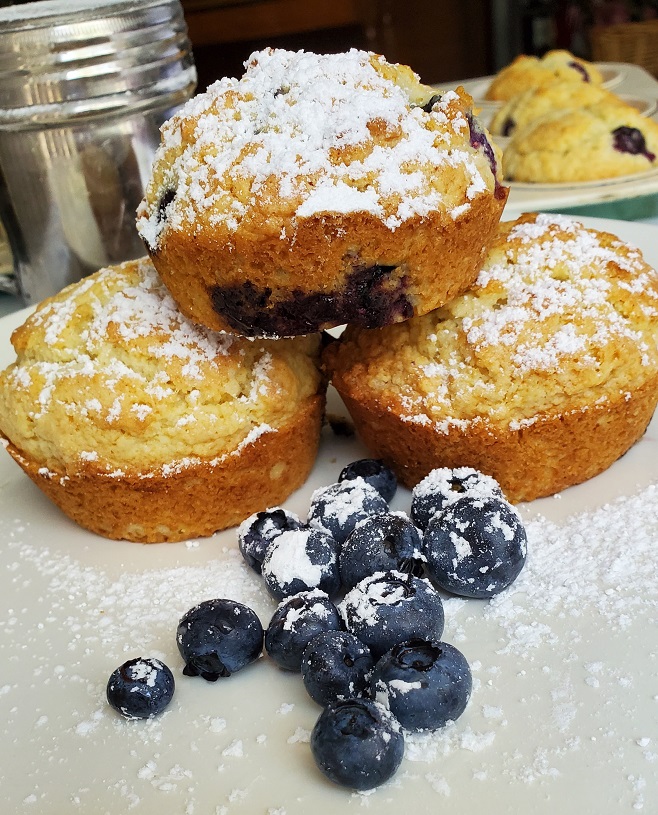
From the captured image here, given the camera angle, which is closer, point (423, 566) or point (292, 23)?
point (423, 566)

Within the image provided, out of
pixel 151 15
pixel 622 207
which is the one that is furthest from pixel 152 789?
pixel 622 207

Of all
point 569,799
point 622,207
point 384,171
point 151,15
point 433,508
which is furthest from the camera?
point 622,207

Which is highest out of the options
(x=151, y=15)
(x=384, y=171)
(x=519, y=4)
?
(x=151, y=15)

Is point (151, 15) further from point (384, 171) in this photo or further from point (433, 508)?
point (433, 508)

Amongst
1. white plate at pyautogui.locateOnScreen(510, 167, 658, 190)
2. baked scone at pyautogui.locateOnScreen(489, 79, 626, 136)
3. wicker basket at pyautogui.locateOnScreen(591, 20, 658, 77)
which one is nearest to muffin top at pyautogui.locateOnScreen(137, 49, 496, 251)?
white plate at pyautogui.locateOnScreen(510, 167, 658, 190)

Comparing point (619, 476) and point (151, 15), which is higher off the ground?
point (151, 15)

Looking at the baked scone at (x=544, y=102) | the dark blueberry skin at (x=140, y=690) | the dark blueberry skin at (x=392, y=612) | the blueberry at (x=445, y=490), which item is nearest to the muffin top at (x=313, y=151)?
the blueberry at (x=445, y=490)

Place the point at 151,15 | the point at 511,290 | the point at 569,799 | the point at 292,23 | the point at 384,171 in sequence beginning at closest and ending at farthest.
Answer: the point at 569,799
the point at 384,171
the point at 511,290
the point at 151,15
the point at 292,23

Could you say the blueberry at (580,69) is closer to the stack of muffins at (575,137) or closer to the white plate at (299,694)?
the stack of muffins at (575,137)
